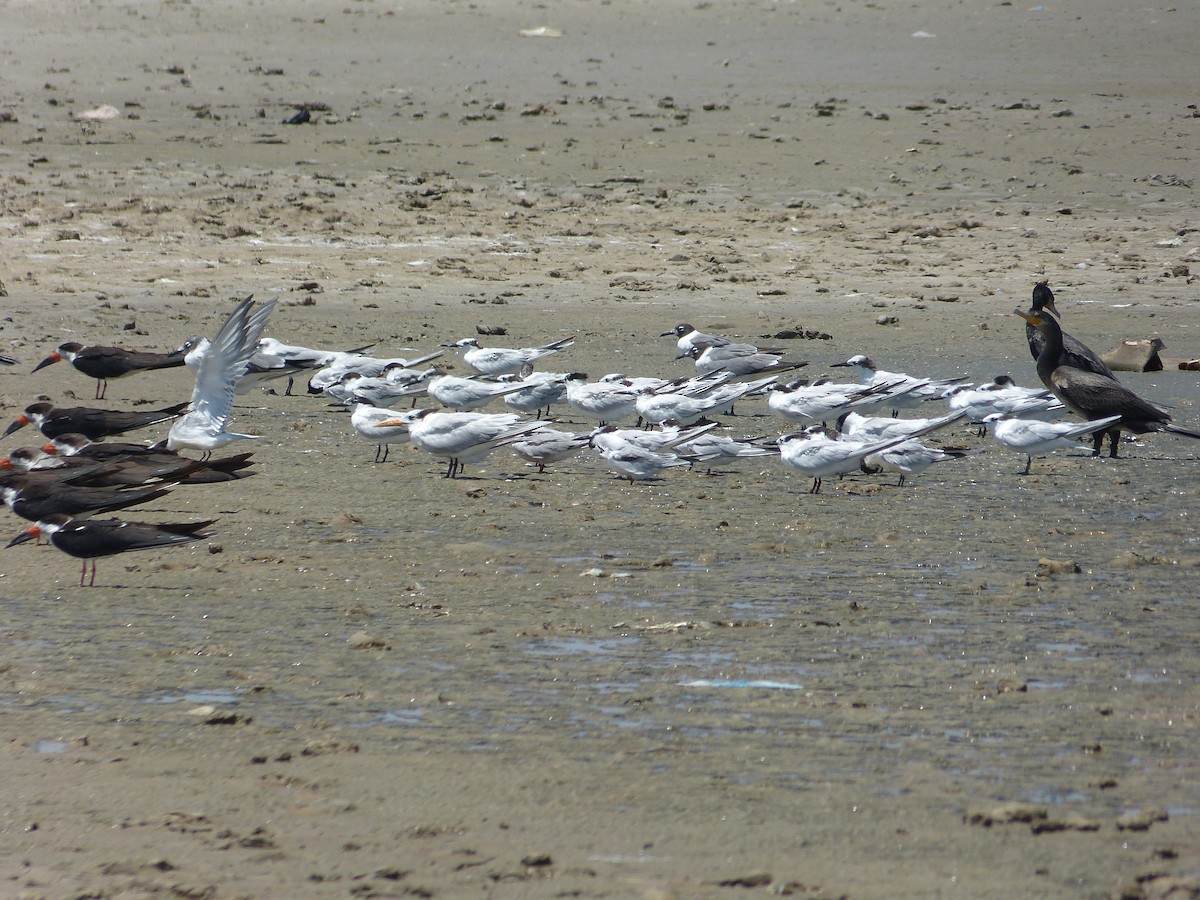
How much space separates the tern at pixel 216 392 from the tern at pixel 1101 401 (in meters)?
4.79

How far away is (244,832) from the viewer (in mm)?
3820

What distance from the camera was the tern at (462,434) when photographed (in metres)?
8.58

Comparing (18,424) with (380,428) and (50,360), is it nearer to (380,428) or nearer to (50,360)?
(50,360)

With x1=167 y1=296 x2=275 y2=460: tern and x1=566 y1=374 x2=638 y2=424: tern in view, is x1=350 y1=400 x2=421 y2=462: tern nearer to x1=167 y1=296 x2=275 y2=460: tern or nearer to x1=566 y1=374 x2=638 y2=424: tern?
x1=167 y1=296 x2=275 y2=460: tern

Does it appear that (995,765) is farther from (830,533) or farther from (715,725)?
(830,533)

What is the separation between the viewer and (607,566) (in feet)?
21.7

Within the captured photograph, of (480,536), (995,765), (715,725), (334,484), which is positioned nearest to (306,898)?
(715,725)

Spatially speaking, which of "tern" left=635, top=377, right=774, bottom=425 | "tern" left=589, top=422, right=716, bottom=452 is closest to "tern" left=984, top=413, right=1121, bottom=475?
"tern" left=589, top=422, right=716, bottom=452

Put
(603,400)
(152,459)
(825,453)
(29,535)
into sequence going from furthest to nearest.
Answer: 1. (603,400)
2. (825,453)
3. (152,459)
4. (29,535)

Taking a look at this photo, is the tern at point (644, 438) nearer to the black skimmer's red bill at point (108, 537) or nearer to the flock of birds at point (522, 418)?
the flock of birds at point (522, 418)

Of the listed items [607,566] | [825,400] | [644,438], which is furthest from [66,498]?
[825,400]

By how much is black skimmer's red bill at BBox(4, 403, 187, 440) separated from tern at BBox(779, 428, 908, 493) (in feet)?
11.9

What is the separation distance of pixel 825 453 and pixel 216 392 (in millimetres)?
3276

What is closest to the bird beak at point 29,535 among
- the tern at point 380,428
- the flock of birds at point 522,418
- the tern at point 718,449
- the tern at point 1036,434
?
the flock of birds at point 522,418
